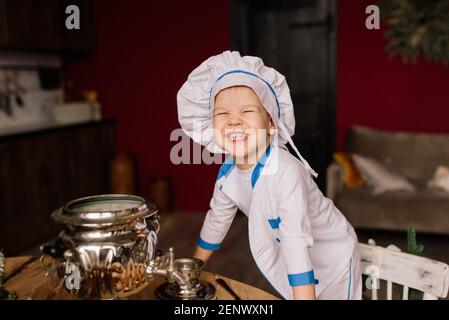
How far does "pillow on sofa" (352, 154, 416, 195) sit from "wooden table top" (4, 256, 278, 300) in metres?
2.38

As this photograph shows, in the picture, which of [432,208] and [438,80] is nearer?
[432,208]

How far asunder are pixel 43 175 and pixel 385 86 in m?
2.43

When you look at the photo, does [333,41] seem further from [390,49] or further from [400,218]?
[400,218]

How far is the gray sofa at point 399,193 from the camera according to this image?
288 cm

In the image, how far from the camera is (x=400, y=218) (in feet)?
9.53

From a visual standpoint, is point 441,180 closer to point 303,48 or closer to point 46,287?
point 303,48

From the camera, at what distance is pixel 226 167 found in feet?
2.84

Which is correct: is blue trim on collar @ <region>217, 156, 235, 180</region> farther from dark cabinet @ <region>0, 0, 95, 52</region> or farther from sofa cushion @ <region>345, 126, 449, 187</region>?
sofa cushion @ <region>345, 126, 449, 187</region>

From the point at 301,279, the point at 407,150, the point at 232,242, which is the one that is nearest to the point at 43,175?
the point at 232,242

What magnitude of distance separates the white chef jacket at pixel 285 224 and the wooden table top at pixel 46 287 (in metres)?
0.06

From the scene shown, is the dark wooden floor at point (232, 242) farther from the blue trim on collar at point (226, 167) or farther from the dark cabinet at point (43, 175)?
the blue trim on collar at point (226, 167)

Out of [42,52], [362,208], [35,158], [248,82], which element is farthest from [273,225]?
[42,52]
